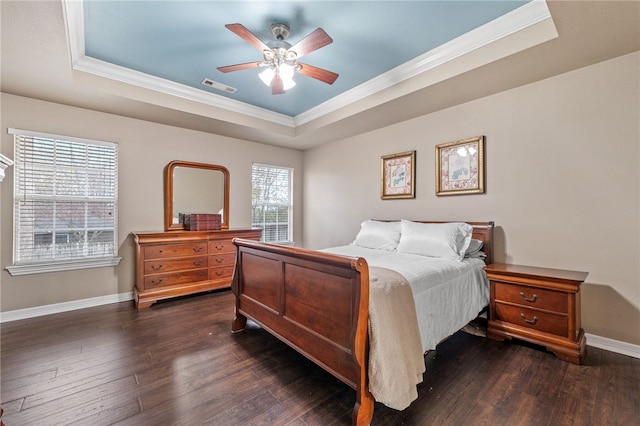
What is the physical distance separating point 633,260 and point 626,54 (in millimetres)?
1717

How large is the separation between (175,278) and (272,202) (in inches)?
87.7

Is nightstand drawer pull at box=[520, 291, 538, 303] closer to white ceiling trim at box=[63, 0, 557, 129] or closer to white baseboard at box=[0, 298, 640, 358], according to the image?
white baseboard at box=[0, 298, 640, 358]

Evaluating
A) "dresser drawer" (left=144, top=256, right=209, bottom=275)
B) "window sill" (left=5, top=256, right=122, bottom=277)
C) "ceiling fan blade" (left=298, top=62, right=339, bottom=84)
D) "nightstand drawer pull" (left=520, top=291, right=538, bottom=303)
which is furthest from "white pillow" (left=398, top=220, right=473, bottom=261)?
"window sill" (left=5, top=256, right=122, bottom=277)

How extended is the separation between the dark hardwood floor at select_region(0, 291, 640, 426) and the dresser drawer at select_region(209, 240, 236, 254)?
1.37 meters

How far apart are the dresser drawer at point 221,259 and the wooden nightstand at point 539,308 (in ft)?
10.7

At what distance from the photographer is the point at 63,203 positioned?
3.33 m

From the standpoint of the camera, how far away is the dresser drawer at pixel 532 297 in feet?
7.37

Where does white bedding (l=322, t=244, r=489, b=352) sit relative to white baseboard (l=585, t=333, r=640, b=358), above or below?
above

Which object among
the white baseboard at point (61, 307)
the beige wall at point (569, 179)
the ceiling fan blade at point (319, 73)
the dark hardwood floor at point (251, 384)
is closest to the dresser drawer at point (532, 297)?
the dark hardwood floor at point (251, 384)

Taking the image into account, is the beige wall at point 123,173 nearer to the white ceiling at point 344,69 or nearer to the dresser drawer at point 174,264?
the white ceiling at point 344,69

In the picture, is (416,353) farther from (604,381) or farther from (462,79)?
(462,79)

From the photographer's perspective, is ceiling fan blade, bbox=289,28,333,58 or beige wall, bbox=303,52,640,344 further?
beige wall, bbox=303,52,640,344

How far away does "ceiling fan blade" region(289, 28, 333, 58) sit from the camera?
2031mm

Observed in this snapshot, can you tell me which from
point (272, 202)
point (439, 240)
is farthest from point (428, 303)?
point (272, 202)
